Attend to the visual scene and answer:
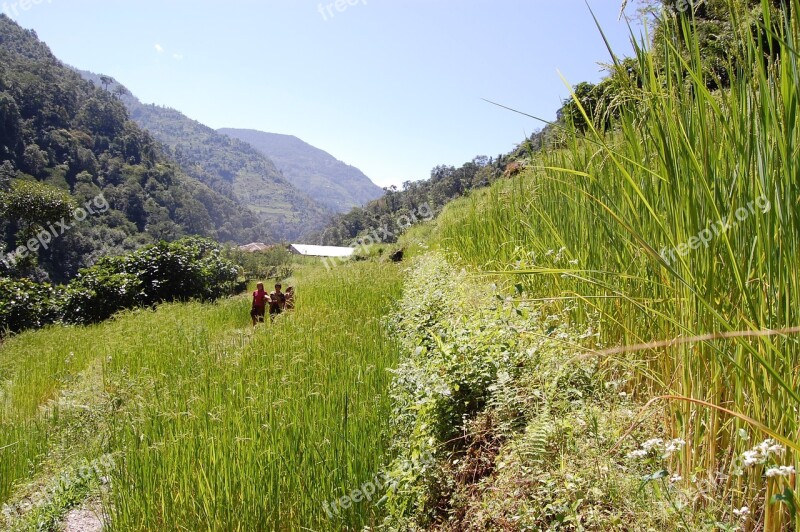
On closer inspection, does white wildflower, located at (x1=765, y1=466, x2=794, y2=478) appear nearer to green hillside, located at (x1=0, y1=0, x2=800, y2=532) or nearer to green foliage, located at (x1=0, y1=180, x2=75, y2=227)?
green hillside, located at (x1=0, y1=0, x2=800, y2=532)

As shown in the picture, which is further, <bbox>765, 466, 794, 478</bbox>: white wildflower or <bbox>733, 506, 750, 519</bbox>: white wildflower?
<bbox>733, 506, 750, 519</bbox>: white wildflower

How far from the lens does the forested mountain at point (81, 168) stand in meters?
41.7

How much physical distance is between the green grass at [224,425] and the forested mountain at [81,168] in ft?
99.3

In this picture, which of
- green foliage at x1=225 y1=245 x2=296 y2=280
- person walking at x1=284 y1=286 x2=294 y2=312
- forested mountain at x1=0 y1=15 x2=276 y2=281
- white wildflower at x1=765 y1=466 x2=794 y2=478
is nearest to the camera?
white wildflower at x1=765 y1=466 x2=794 y2=478

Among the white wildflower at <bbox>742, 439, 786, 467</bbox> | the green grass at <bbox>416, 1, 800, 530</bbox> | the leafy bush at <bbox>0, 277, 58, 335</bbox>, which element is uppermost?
the green grass at <bbox>416, 1, 800, 530</bbox>

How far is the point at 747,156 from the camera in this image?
1.24 meters

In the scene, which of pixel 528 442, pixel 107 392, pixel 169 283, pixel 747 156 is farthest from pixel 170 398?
pixel 169 283

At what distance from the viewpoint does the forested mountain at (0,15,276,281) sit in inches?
1642

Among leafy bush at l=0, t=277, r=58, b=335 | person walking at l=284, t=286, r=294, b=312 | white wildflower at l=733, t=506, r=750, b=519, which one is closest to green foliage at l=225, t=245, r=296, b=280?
leafy bush at l=0, t=277, r=58, b=335

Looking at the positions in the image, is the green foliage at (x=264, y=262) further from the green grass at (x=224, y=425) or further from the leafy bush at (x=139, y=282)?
the green grass at (x=224, y=425)

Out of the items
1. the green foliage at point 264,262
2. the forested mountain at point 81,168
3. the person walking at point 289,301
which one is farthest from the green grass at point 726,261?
the forested mountain at point 81,168

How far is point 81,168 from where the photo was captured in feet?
191

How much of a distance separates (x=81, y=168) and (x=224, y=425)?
69154 mm

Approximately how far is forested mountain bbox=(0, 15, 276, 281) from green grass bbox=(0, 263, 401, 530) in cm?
3026
